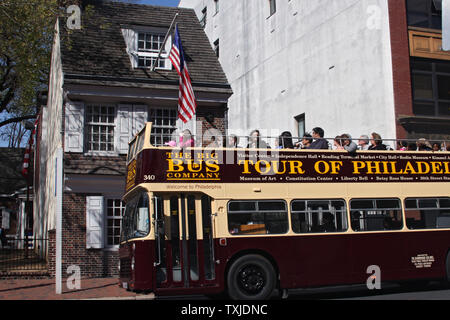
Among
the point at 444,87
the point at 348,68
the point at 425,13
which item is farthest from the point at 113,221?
the point at 425,13

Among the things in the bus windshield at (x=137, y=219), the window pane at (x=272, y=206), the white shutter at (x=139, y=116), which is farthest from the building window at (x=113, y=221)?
the window pane at (x=272, y=206)

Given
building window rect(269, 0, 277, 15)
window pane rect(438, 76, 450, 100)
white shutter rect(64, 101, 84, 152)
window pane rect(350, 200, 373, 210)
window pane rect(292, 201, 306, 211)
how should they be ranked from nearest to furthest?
window pane rect(292, 201, 306, 211)
window pane rect(350, 200, 373, 210)
white shutter rect(64, 101, 84, 152)
window pane rect(438, 76, 450, 100)
building window rect(269, 0, 277, 15)

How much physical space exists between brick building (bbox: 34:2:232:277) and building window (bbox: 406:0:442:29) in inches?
313

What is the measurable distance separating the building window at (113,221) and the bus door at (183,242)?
825 centimetres

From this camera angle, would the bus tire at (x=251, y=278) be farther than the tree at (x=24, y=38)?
No

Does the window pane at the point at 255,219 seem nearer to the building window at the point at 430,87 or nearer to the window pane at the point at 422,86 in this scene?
the building window at the point at 430,87

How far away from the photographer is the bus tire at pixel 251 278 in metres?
11.7

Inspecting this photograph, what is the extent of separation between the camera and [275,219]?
12.3 meters

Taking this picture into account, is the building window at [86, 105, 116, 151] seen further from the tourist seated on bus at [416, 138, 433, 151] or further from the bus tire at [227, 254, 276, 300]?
the tourist seated on bus at [416, 138, 433, 151]

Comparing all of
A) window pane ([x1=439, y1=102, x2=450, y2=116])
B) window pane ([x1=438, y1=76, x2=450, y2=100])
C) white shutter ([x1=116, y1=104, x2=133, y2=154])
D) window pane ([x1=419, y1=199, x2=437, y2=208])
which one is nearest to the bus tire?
window pane ([x1=419, y1=199, x2=437, y2=208])

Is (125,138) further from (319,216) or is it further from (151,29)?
(319,216)

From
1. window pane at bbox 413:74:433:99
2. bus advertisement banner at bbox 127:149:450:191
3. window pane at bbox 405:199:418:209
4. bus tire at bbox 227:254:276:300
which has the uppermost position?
window pane at bbox 413:74:433:99

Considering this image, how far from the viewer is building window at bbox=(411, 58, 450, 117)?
869 inches

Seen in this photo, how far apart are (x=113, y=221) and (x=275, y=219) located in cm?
888
